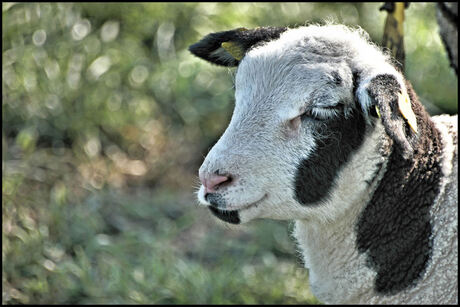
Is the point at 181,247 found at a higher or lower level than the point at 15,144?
lower

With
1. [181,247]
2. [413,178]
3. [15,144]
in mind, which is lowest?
[181,247]

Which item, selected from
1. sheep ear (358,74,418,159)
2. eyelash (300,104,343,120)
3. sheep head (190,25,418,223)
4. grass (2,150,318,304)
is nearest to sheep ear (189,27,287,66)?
sheep head (190,25,418,223)

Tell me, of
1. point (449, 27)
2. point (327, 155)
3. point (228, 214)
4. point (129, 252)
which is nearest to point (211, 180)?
point (228, 214)

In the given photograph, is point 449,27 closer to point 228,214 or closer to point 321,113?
point 321,113

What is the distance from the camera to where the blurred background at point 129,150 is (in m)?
4.73

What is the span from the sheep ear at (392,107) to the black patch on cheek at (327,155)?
120 millimetres

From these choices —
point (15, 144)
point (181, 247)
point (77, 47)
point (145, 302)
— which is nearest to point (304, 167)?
point (145, 302)

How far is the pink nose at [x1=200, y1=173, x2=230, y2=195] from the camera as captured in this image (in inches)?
114

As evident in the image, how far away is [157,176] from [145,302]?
82.5 inches

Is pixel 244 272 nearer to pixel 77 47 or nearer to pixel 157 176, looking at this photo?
pixel 157 176

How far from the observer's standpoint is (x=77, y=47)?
20.4ft

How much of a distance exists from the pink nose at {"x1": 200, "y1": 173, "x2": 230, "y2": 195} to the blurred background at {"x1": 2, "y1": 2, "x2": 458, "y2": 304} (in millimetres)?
1363

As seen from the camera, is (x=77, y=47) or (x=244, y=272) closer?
(x=244, y=272)

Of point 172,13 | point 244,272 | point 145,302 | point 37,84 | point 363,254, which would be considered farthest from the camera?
point 172,13
